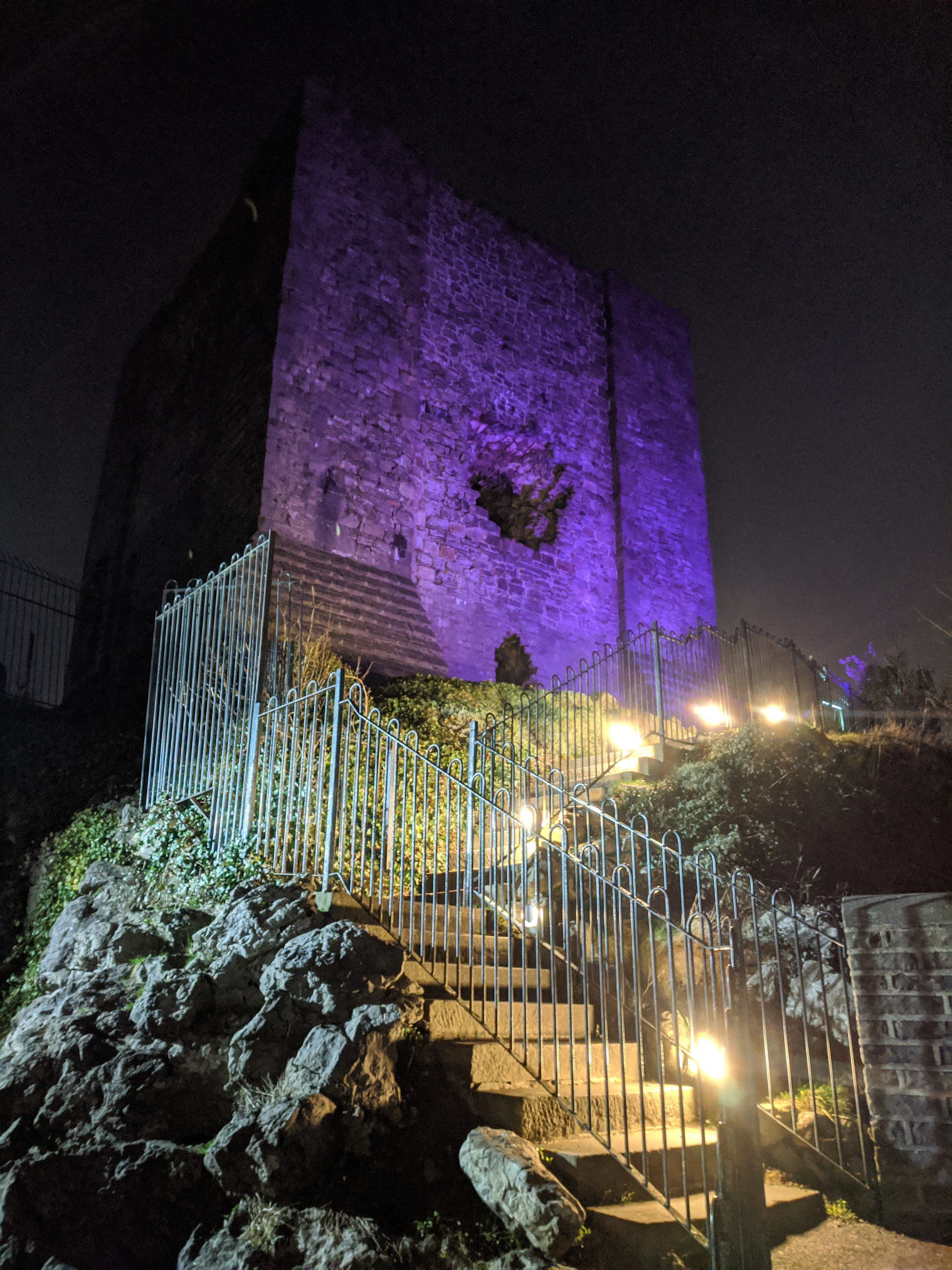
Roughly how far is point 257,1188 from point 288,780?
8.59 feet

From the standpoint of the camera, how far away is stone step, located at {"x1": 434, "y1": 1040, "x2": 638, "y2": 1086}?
3.87 m

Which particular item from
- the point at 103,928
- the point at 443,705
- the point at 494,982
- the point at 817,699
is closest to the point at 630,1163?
the point at 494,982

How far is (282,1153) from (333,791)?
2123 mm

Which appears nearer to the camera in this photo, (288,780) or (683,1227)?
(683,1227)

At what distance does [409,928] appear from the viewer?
15.0 ft

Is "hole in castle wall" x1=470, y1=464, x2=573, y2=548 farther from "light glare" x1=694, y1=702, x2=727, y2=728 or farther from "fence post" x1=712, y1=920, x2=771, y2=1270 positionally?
"fence post" x1=712, y1=920, x2=771, y2=1270

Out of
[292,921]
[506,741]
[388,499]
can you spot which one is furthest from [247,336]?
[292,921]

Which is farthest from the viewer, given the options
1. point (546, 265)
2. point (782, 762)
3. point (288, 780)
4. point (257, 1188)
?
point (546, 265)

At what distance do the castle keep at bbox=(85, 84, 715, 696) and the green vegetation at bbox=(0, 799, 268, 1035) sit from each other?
12.9 ft

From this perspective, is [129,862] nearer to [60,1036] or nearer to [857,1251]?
[60,1036]

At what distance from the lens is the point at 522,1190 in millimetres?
3143

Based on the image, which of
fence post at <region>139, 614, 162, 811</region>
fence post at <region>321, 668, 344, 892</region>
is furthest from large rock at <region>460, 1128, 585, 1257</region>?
fence post at <region>139, 614, 162, 811</region>

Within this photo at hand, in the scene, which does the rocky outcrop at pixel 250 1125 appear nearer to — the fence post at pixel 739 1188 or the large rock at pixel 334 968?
the large rock at pixel 334 968

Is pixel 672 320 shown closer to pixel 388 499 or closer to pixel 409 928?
pixel 388 499
